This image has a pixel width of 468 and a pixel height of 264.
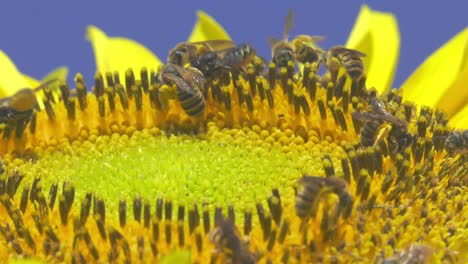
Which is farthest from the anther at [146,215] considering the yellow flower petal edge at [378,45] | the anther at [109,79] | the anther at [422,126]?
the yellow flower petal edge at [378,45]

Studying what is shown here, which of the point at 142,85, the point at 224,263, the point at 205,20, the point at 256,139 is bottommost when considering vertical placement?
the point at 224,263

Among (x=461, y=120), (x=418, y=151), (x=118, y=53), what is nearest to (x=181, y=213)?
(x=418, y=151)

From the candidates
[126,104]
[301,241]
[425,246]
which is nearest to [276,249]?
[301,241]

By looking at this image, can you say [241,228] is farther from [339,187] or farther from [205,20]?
[205,20]

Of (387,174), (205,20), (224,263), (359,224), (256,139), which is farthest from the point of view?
(205,20)

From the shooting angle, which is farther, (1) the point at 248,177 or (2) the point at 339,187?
(1) the point at 248,177

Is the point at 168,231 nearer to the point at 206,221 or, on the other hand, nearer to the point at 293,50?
the point at 206,221
